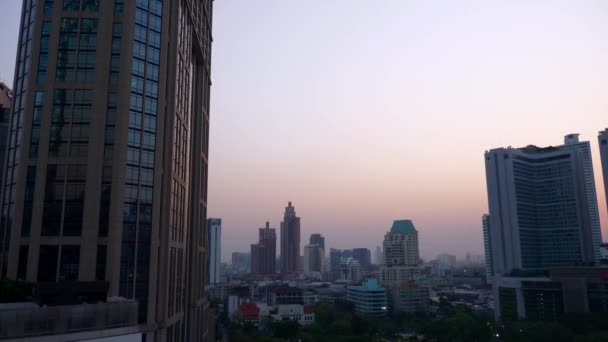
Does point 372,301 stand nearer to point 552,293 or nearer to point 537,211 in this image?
point 552,293

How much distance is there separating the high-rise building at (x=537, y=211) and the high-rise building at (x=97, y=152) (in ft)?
426

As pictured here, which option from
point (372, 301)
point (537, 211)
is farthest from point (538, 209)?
point (372, 301)

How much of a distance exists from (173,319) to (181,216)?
12634mm

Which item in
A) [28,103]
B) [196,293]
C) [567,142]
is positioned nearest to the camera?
[28,103]

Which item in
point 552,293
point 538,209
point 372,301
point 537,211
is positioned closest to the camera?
point 552,293

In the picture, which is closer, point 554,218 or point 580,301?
point 580,301

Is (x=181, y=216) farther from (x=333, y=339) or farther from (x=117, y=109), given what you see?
(x=333, y=339)

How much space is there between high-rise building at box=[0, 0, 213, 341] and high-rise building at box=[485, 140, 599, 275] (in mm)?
129706

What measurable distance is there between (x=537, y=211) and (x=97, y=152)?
153562mm

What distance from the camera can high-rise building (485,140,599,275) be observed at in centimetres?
14900

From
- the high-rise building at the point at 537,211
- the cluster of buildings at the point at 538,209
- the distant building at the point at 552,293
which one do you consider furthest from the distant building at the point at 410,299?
the distant building at the point at 552,293

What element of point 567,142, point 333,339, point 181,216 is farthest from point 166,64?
point 567,142

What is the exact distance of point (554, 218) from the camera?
155250 mm

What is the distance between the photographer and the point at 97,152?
42844 millimetres
